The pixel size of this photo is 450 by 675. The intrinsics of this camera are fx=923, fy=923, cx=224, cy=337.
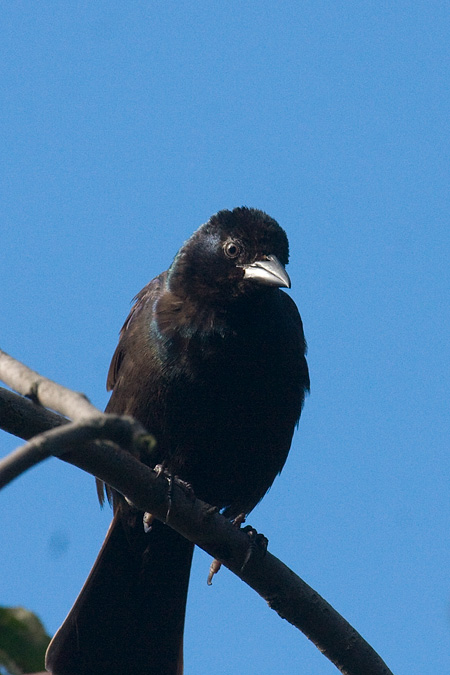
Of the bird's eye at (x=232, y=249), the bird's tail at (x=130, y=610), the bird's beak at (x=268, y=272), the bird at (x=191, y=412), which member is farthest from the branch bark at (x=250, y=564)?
the bird's eye at (x=232, y=249)

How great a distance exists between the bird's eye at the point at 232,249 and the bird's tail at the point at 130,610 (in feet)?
5.00

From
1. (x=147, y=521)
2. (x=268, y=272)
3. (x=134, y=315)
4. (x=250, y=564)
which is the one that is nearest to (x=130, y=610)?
(x=147, y=521)

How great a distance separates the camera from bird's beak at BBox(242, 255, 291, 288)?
4809 mm

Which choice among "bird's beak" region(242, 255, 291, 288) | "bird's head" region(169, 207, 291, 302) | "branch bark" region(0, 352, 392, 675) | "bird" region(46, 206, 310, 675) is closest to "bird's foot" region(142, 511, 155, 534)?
"bird" region(46, 206, 310, 675)

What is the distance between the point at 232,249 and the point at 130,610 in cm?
204

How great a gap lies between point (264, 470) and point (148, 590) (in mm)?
908

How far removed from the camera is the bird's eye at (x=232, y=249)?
514cm

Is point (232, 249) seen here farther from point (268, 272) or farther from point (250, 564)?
point (250, 564)

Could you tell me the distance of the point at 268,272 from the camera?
4910 mm

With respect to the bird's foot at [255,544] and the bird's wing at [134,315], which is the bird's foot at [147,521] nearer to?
the bird's foot at [255,544]

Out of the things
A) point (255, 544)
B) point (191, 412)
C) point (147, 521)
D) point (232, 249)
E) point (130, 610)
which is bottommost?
point (130, 610)

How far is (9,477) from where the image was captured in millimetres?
1798

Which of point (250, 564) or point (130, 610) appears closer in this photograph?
point (250, 564)

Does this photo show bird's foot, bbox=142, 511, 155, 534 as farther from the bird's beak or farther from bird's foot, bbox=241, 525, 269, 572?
the bird's beak
